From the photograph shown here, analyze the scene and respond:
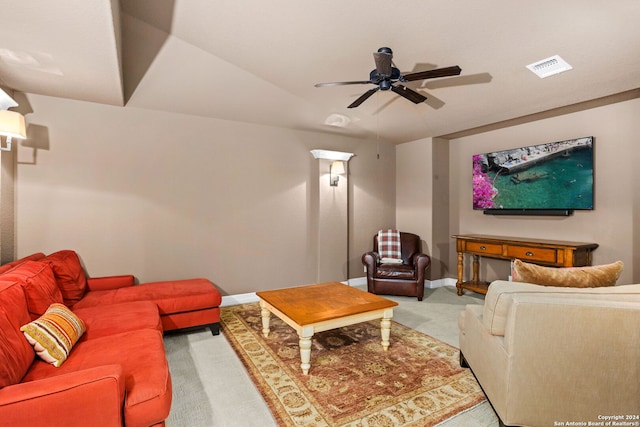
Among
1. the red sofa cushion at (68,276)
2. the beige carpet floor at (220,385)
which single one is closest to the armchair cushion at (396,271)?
the beige carpet floor at (220,385)

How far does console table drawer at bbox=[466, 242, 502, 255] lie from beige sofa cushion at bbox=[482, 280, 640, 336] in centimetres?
253

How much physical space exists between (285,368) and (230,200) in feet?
8.16

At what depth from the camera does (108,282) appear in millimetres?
3426

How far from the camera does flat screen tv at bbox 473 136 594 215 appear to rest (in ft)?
12.5

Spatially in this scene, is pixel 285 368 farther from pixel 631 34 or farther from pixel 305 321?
pixel 631 34

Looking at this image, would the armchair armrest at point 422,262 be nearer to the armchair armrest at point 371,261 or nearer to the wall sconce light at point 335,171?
the armchair armrest at point 371,261

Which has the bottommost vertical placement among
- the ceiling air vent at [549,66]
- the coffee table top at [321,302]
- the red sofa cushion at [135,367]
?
the red sofa cushion at [135,367]

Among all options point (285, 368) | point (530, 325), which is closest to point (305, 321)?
point (285, 368)

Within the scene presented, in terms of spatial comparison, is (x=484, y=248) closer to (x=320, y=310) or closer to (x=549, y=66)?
(x=549, y=66)

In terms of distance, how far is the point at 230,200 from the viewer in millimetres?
4395

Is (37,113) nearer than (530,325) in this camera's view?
No

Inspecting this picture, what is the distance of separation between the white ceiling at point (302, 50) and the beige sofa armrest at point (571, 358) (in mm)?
2056

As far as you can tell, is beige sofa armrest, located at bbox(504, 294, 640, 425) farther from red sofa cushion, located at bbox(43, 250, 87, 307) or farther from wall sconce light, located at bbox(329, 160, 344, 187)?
wall sconce light, located at bbox(329, 160, 344, 187)

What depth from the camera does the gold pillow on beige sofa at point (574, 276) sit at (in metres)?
1.89
